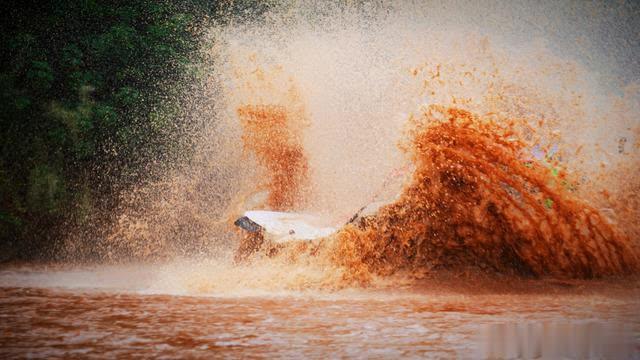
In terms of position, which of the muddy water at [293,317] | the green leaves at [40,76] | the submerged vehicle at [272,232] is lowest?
the muddy water at [293,317]

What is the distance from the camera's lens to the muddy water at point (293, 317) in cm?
307

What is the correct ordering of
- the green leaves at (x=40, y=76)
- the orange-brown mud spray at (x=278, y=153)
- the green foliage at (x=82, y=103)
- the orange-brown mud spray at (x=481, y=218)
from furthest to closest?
the orange-brown mud spray at (x=278, y=153) < the green foliage at (x=82, y=103) < the green leaves at (x=40, y=76) < the orange-brown mud spray at (x=481, y=218)

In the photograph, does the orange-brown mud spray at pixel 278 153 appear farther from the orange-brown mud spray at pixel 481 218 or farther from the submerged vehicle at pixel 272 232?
the orange-brown mud spray at pixel 481 218

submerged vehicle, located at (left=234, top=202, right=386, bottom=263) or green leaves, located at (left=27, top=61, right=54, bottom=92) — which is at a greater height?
green leaves, located at (left=27, top=61, right=54, bottom=92)

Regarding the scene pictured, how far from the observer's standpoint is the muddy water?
3.07 meters

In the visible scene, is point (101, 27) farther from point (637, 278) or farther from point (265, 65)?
point (637, 278)

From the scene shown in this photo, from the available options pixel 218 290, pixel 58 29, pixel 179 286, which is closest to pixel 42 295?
pixel 179 286

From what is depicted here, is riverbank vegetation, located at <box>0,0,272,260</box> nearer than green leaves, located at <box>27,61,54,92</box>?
No

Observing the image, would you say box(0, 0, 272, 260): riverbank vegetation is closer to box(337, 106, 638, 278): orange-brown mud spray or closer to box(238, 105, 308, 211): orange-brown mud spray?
box(238, 105, 308, 211): orange-brown mud spray

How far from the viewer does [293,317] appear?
4.04m

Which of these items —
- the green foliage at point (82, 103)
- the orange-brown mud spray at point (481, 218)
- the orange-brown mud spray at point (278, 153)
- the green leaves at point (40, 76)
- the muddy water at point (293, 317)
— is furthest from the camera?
the orange-brown mud spray at point (278, 153)

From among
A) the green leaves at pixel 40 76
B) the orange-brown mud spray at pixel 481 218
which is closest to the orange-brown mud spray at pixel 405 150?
the orange-brown mud spray at pixel 481 218

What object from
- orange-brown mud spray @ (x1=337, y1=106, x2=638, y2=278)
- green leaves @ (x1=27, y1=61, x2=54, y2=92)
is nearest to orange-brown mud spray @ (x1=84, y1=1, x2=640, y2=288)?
orange-brown mud spray @ (x1=337, y1=106, x2=638, y2=278)

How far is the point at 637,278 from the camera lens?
5.42 m
